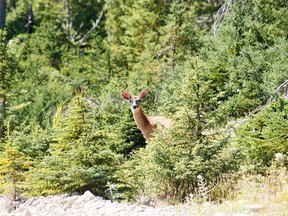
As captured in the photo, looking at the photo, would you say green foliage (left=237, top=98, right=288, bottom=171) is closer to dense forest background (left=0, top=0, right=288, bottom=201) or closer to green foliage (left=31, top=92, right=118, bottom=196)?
dense forest background (left=0, top=0, right=288, bottom=201)

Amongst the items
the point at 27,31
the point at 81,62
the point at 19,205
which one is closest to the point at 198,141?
the point at 19,205

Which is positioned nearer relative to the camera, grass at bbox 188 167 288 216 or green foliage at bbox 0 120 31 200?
grass at bbox 188 167 288 216

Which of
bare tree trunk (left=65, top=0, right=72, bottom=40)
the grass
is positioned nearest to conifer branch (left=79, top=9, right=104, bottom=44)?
bare tree trunk (left=65, top=0, right=72, bottom=40)

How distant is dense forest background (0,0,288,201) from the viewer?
8.74 metres

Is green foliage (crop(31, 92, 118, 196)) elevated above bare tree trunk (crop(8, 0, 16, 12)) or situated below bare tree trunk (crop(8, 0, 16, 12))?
below

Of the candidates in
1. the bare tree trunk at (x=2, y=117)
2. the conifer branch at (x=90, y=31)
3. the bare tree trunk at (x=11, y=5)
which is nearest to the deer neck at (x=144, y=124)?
the bare tree trunk at (x=2, y=117)

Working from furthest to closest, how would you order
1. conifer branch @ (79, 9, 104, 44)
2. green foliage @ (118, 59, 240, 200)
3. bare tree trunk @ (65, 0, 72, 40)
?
conifer branch @ (79, 9, 104, 44), bare tree trunk @ (65, 0, 72, 40), green foliage @ (118, 59, 240, 200)

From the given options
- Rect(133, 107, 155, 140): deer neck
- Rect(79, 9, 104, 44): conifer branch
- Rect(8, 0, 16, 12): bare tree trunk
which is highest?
Rect(8, 0, 16, 12): bare tree trunk

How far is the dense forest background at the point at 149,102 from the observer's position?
874 centimetres

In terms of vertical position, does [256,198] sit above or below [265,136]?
below

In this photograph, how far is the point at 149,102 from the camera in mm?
15812

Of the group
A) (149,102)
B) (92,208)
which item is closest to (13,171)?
(92,208)

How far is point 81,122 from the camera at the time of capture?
911cm

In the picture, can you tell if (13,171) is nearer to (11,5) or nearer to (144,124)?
(144,124)
